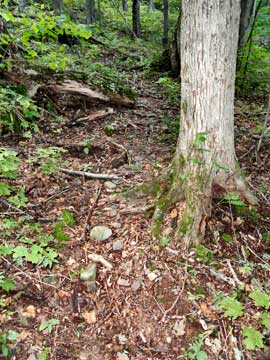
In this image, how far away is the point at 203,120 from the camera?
3004mm

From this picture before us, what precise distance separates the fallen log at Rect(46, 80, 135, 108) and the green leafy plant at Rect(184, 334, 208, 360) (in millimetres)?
3983

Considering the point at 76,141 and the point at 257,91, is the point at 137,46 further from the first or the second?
the point at 76,141

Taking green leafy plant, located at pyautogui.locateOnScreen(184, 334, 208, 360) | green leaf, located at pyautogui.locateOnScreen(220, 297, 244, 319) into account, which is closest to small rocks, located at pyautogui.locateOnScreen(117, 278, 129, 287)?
green leafy plant, located at pyautogui.locateOnScreen(184, 334, 208, 360)

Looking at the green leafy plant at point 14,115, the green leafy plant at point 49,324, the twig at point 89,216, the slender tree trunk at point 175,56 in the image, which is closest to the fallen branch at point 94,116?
the green leafy plant at point 14,115

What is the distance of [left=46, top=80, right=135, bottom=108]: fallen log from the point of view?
5.09 metres

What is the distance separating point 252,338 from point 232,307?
0.25m

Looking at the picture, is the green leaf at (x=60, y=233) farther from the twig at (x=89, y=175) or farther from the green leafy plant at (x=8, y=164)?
the twig at (x=89, y=175)

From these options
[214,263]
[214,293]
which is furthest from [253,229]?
[214,293]

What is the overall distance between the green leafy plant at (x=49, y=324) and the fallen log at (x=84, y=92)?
3.66m

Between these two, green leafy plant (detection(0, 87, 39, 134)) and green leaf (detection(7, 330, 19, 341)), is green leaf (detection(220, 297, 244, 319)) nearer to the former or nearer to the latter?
green leaf (detection(7, 330, 19, 341))

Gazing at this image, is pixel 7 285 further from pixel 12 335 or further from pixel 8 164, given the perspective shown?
pixel 8 164

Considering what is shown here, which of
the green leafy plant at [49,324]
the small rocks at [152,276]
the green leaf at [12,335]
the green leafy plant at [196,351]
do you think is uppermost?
the small rocks at [152,276]

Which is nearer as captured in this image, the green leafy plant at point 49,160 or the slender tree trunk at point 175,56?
the green leafy plant at point 49,160

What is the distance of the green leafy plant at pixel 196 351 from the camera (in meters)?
2.36
